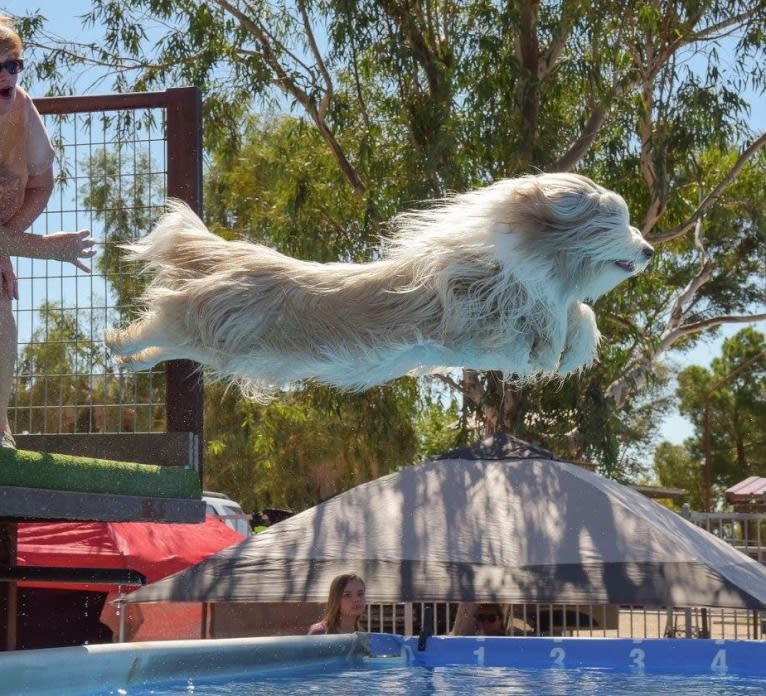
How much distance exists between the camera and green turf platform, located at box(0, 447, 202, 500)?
344 cm

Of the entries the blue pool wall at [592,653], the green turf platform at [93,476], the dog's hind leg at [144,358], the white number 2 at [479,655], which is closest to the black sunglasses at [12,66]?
the dog's hind leg at [144,358]

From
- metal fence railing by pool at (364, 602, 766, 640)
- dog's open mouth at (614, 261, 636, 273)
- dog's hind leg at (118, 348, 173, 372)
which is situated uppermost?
dog's open mouth at (614, 261, 636, 273)

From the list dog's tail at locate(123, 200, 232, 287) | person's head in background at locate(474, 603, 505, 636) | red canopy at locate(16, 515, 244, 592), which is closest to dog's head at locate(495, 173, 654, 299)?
dog's tail at locate(123, 200, 232, 287)

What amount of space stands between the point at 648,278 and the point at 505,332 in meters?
11.2

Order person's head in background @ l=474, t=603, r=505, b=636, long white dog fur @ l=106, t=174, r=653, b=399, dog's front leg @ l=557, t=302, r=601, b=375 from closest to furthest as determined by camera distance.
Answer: long white dog fur @ l=106, t=174, r=653, b=399 → dog's front leg @ l=557, t=302, r=601, b=375 → person's head in background @ l=474, t=603, r=505, b=636

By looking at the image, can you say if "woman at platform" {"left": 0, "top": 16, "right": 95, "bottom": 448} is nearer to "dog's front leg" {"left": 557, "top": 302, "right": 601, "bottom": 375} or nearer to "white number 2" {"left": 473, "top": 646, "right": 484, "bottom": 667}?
"dog's front leg" {"left": 557, "top": 302, "right": 601, "bottom": 375}

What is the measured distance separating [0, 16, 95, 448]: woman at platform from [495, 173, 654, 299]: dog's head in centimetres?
116

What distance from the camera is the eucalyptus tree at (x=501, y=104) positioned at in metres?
12.8

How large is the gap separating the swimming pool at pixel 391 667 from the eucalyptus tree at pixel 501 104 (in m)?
6.36

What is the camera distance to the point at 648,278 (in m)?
14.0

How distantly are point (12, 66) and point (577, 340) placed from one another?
160 centimetres

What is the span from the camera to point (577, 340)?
333 centimetres

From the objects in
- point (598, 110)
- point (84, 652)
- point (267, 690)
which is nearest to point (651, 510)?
point (267, 690)

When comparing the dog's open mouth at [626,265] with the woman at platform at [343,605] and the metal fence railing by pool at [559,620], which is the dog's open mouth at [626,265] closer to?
the woman at platform at [343,605]
